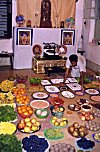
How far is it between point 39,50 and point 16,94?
11.9 ft

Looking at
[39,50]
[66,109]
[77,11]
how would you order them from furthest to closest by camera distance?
[77,11]
[39,50]
[66,109]

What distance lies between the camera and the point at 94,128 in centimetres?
336

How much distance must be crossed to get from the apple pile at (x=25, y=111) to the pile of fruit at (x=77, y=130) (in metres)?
0.65

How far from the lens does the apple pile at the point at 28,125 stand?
3.20 meters

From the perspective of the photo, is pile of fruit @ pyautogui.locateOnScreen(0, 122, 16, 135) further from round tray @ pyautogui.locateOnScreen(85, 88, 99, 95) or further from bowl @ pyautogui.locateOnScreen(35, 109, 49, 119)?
round tray @ pyautogui.locateOnScreen(85, 88, 99, 95)

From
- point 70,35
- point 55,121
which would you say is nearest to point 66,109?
point 55,121

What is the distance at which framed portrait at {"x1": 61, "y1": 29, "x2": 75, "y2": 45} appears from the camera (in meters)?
8.93

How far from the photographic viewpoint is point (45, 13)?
28.9ft

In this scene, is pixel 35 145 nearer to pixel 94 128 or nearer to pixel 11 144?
pixel 11 144

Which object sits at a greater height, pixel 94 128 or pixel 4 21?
pixel 4 21

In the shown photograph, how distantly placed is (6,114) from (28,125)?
38 cm

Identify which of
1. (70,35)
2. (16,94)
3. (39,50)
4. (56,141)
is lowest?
(56,141)

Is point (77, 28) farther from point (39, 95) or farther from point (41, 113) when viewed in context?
point (41, 113)

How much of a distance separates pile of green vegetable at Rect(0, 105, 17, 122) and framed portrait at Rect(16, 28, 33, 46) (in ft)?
17.5
